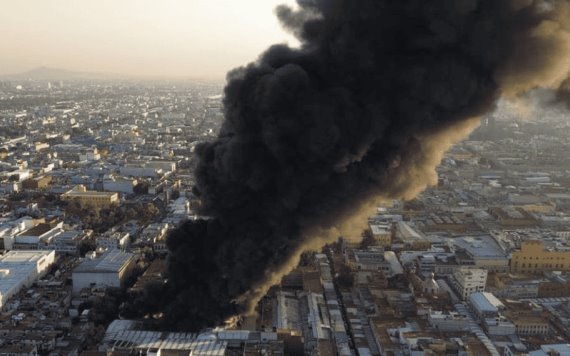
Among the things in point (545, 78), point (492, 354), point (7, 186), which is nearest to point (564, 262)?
point (492, 354)

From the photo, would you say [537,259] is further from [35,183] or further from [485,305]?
[35,183]

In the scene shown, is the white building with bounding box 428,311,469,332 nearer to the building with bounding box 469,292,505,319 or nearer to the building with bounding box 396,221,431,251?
the building with bounding box 469,292,505,319

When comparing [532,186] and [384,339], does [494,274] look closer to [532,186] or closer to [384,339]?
[384,339]

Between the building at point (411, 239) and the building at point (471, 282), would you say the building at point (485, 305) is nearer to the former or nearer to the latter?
the building at point (471, 282)

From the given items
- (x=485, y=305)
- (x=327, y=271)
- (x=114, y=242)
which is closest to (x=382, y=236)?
(x=327, y=271)

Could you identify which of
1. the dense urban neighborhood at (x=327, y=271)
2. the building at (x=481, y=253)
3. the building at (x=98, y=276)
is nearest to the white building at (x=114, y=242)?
the dense urban neighborhood at (x=327, y=271)
